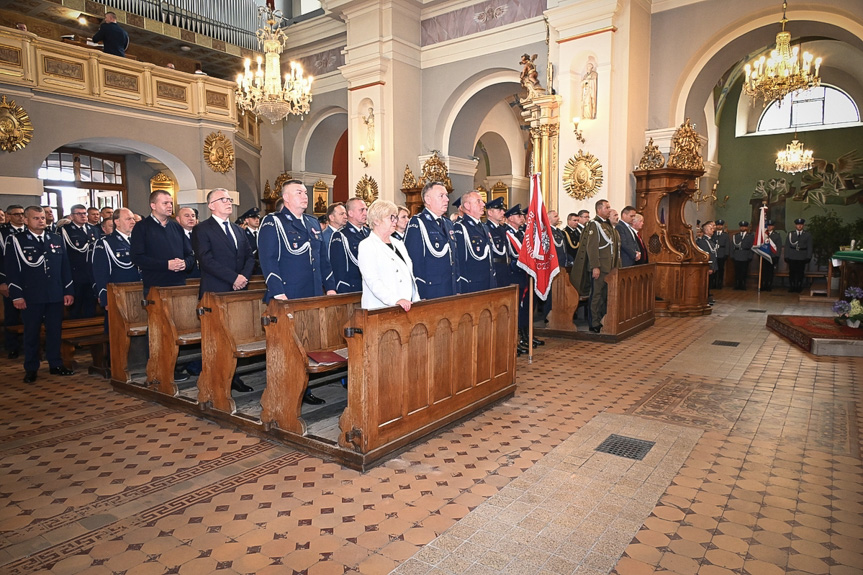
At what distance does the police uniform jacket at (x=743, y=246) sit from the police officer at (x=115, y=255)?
13.2 metres

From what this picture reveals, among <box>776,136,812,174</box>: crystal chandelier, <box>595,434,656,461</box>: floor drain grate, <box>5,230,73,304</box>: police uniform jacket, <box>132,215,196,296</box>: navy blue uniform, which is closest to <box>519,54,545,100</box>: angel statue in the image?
<box>132,215,196,296</box>: navy blue uniform

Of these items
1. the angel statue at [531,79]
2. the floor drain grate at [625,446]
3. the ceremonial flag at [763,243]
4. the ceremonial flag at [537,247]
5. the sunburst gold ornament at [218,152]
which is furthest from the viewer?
the ceremonial flag at [763,243]

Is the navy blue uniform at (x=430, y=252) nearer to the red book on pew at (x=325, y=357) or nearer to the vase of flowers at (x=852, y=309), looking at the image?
→ the red book on pew at (x=325, y=357)

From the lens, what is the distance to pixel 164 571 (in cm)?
222

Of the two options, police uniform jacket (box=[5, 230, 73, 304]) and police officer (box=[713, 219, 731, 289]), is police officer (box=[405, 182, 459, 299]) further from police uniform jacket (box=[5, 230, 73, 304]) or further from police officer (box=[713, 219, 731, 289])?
police officer (box=[713, 219, 731, 289])

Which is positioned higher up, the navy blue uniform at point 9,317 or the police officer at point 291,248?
the police officer at point 291,248

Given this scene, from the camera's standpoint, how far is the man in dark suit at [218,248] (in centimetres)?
442

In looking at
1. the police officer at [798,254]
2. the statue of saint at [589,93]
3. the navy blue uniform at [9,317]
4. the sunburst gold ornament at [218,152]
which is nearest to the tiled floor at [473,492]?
the navy blue uniform at [9,317]

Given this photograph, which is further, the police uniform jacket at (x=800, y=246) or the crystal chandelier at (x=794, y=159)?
the crystal chandelier at (x=794, y=159)

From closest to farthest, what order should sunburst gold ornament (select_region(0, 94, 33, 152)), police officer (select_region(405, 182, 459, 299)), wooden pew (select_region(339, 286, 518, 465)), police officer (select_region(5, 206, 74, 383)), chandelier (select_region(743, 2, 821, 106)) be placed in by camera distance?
1. wooden pew (select_region(339, 286, 518, 465))
2. police officer (select_region(405, 182, 459, 299))
3. police officer (select_region(5, 206, 74, 383))
4. sunburst gold ornament (select_region(0, 94, 33, 152))
5. chandelier (select_region(743, 2, 821, 106))

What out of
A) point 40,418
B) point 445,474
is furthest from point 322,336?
point 40,418

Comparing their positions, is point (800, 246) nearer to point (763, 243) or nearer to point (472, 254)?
point (763, 243)

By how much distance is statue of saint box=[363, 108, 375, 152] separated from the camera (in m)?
11.3

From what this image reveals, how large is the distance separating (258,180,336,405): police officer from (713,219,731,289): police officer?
12.2 metres
